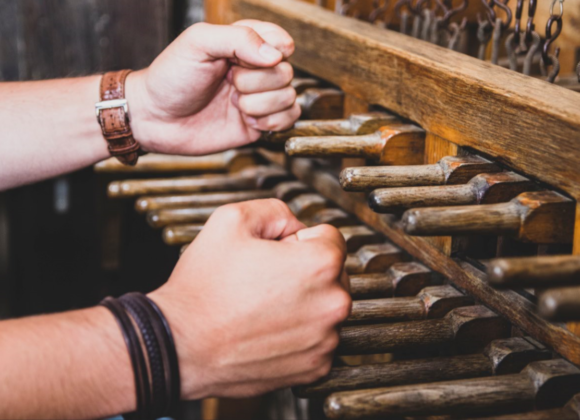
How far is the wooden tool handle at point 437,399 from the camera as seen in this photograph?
2.76 ft

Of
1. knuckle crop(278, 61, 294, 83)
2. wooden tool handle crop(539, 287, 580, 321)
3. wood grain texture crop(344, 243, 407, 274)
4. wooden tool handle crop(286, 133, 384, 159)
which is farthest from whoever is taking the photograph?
knuckle crop(278, 61, 294, 83)

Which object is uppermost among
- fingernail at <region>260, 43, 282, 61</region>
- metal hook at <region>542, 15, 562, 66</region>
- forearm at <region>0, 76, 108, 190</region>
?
metal hook at <region>542, 15, 562, 66</region>

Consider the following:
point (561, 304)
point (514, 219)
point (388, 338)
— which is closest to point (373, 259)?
point (388, 338)

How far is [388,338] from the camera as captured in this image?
102cm

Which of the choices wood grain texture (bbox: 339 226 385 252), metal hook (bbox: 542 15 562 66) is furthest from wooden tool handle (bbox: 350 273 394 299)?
metal hook (bbox: 542 15 562 66)

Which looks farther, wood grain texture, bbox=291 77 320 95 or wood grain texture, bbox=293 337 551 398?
wood grain texture, bbox=291 77 320 95

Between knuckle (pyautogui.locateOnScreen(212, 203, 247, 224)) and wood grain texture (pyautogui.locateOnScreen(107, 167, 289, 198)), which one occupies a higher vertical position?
knuckle (pyautogui.locateOnScreen(212, 203, 247, 224))

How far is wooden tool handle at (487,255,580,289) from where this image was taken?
74 cm

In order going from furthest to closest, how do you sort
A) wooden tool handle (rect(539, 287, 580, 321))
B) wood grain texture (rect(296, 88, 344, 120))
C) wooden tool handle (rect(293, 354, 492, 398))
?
wood grain texture (rect(296, 88, 344, 120)) → wooden tool handle (rect(293, 354, 492, 398)) → wooden tool handle (rect(539, 287, 580, 321))

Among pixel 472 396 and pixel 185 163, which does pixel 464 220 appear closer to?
pixel 472 396

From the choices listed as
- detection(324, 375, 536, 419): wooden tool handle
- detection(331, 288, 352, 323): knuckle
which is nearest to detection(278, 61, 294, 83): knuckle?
detection(331, 288, 352, 323): knuckle

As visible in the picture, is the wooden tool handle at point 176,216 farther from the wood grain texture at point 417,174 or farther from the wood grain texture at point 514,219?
the wood grain texture at point 514,219

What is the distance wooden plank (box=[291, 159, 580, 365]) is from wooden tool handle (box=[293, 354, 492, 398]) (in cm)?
10

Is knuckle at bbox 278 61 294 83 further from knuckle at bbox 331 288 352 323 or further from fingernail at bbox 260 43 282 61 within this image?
knuckle at bbox 331 288 352 323
